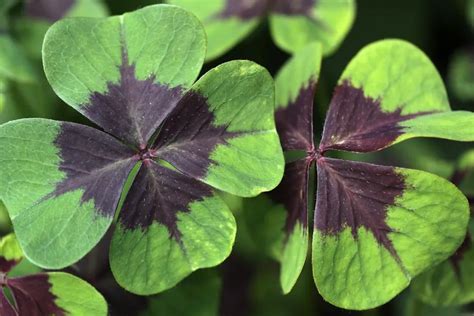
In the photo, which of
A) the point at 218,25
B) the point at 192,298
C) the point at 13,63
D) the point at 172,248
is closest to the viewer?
the point at 172,248

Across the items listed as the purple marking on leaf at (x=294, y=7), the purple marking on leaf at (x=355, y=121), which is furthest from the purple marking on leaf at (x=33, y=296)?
the purple marking on leaf at (x=294, y=7)

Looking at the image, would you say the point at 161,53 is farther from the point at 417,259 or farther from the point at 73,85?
the point at 417,259

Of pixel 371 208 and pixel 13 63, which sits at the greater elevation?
pixel 13 63

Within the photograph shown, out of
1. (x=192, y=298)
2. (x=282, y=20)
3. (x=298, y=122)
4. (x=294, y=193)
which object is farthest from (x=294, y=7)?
(x=192, y=298)

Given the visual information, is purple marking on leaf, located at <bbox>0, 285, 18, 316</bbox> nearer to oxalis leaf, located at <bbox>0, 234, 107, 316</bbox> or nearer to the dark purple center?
oxalis leaf, located at <bbox>0, 234, 107, 316</bbox>

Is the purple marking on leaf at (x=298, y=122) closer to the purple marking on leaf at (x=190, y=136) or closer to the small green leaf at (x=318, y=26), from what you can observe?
the purple marking on leaf at (x=190, y=136)

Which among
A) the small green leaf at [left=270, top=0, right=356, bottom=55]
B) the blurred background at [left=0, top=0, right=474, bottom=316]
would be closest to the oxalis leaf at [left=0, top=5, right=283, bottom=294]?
the blurred background at [left=0, top=0, right=474, bottom=316]

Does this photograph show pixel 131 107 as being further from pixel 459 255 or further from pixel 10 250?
pixel 459 255
